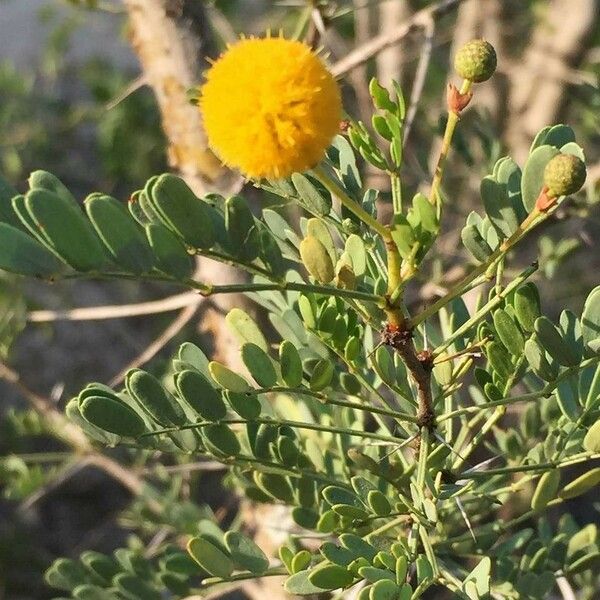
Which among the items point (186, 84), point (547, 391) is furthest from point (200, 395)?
point (186, 84)

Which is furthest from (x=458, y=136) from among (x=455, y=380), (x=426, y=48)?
(x=455, y=380)

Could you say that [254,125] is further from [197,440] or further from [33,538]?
[33,538]

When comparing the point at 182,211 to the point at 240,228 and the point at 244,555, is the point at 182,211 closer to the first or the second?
the point at 240,228

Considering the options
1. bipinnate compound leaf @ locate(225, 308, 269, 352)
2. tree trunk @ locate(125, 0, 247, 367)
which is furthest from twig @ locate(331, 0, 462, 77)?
Result: bipinnate compound leaf @ locate(225, 308, 269, 352)

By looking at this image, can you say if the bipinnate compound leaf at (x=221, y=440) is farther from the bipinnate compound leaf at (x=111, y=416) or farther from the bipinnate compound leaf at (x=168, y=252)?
the bipinnate compound leaf at (x=168, y=252)

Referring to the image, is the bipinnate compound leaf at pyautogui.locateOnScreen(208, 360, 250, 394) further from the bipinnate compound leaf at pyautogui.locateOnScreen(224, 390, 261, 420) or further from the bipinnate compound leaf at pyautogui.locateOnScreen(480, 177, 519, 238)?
the bipinnate compound leaf at pyautogui.locateOnScreen(480, 177, 519, 238)

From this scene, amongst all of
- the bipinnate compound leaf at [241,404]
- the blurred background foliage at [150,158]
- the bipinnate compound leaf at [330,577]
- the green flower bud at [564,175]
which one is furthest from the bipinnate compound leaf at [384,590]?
the blurred background foliage at [150,158]
